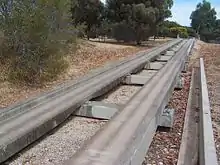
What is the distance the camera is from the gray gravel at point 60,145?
3.80m

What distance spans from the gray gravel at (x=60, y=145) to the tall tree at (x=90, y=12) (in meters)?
26.6

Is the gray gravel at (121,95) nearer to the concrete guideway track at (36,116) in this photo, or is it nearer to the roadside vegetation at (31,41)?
the concrete guideway track at (36,116)

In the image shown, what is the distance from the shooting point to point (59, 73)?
10594 mm

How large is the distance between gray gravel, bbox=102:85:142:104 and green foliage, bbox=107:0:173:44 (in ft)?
73.6

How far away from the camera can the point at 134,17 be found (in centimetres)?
3019

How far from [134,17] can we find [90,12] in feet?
14.9

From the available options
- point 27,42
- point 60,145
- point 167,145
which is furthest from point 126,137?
point 27,42

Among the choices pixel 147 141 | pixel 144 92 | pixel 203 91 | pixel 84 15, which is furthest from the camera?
pixel 84 15

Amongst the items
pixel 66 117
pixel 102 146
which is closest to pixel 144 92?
pixel 66 117

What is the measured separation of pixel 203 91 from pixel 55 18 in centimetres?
664

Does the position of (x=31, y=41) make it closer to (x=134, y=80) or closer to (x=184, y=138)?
(x=134, y=80)

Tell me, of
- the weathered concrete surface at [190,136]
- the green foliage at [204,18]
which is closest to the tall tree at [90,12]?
the weathered concrete surface at [190,136]

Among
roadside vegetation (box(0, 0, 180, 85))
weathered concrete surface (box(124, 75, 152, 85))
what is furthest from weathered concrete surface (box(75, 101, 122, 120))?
roadside vegetation (box(0, 0, 180, 85))

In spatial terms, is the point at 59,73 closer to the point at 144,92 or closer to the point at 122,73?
the point at 122,73
